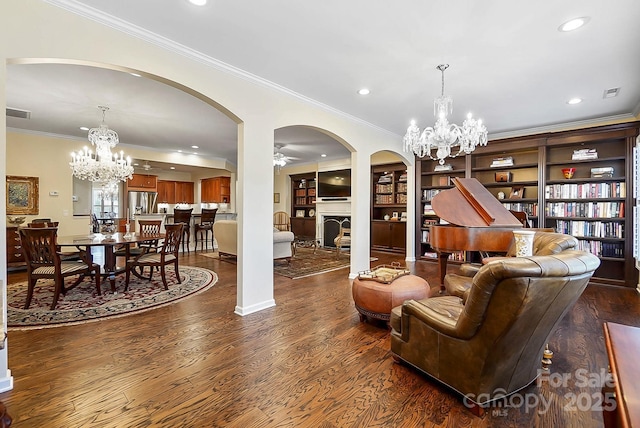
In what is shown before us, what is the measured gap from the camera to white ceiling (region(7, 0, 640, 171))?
7.33 feet

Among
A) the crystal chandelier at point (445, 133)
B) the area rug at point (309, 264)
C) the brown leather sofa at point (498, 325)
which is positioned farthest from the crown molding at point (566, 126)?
the brown leather sofa at point (498, 325)

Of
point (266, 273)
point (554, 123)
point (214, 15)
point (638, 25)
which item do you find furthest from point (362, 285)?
point (554, 123)

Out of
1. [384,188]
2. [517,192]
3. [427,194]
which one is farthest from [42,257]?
[517,192]

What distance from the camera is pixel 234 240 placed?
595 cm

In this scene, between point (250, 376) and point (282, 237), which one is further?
point (282, 237)

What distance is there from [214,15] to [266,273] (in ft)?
8.47

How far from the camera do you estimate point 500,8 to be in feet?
7.18

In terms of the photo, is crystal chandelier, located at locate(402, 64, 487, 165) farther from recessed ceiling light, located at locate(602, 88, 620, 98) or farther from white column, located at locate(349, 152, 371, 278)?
recessed ceiling light, located at locate(602, 88, 620, 98)

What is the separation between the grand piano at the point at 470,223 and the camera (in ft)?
11.2

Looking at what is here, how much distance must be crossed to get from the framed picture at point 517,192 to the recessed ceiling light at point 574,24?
3732mm

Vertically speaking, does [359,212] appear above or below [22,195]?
below

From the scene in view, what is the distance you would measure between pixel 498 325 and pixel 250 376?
1.62 metres

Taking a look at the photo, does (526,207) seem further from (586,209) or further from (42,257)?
(42,257)

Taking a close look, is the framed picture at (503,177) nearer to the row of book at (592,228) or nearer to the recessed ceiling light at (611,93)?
the row of book at (592,228)
